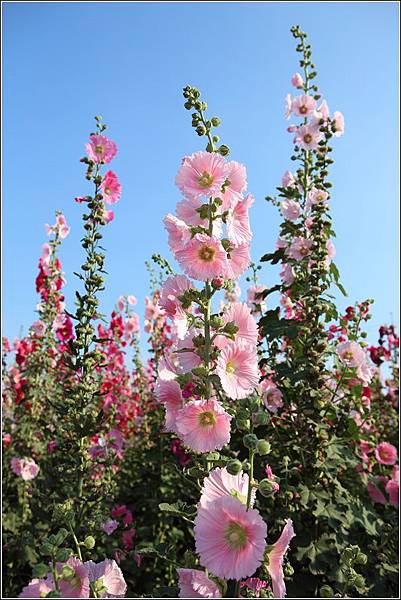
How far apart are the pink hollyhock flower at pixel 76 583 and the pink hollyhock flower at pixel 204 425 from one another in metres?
0.43

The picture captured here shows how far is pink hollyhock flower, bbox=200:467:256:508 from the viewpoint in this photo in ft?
4.25

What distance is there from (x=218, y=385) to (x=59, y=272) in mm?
3514

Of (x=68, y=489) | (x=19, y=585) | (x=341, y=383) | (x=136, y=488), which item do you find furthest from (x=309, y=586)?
(x=19, y=585)

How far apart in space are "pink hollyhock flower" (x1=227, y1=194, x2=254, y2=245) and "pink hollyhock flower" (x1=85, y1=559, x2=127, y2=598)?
3.39 feet

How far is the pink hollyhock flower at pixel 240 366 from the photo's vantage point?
157 centimetres

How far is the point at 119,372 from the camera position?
21.3ft

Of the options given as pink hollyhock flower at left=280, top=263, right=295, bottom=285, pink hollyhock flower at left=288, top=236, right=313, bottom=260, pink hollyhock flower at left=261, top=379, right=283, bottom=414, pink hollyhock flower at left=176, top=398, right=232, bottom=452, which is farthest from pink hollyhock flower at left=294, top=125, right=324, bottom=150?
pink hollyhock flower at left=176, top=398, right=232, bottom=452

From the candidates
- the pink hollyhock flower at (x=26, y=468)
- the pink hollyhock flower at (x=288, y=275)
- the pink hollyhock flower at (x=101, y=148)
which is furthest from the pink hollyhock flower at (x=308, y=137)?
the pink hollyhock flower at (x=26, y=468)

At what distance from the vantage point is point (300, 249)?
11.0 feet

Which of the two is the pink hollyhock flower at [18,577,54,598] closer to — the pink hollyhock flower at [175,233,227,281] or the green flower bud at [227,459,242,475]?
the green flower bud at [227,459,242,475]

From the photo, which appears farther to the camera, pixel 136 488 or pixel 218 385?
pixel 136 488

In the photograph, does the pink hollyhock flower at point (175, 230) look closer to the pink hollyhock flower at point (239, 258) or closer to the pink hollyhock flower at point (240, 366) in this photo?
the pink hollyhock flower at point (239, 258)

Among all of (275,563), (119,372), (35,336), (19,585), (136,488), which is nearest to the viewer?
(275,563)

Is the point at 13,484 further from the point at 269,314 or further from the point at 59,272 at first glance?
the point at 269,314
